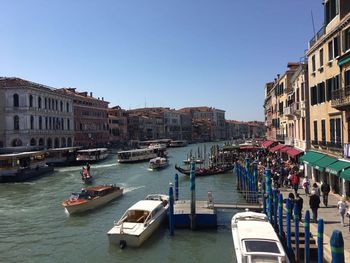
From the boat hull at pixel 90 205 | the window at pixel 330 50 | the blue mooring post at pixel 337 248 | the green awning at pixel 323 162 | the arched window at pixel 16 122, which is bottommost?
the boat hull at pixel 90 205

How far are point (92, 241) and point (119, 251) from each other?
172 cm

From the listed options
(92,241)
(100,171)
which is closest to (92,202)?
(92,241)

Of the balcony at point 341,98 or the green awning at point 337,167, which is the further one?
the balcony at point 341,98

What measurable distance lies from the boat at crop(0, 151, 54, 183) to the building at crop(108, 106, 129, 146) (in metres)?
42.3

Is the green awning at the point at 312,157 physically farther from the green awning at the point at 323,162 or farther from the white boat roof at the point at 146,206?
the white boat roof at the point at 146,206

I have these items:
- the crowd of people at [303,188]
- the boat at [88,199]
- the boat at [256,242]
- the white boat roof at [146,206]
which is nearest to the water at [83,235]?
the boat at [88,199]

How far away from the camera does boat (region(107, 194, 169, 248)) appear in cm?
1384

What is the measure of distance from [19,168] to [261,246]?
27516 mm

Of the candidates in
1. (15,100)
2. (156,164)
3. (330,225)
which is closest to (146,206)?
(330,225)

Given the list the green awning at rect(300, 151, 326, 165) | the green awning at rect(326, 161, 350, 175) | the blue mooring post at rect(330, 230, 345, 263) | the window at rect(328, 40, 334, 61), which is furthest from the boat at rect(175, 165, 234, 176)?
the blue mooring post at rect(330, 230, 345, 263)

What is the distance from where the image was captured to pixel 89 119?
225ft

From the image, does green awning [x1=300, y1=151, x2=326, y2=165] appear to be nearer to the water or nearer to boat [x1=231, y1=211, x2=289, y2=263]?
the water

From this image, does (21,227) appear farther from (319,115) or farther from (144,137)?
(144,137)

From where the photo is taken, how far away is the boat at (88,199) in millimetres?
19016
